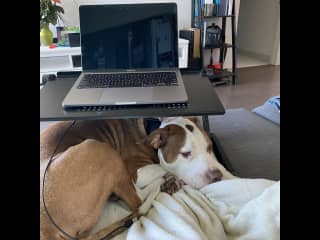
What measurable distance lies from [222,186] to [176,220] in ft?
0.84

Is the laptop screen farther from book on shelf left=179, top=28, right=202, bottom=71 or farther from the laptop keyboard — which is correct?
book on shelf left=179, top=28, right=202, bottom=71

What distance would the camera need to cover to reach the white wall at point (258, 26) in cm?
435

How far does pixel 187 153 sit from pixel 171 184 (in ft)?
0.49

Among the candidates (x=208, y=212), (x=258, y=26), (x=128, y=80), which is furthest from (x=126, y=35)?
(x=258, y=26)

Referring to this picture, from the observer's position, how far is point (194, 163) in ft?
3.60

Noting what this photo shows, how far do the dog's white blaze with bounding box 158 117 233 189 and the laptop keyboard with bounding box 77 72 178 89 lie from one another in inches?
8.1

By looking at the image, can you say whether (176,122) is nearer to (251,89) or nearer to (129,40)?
(129,40)

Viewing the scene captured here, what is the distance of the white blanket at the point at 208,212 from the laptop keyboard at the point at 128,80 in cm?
38

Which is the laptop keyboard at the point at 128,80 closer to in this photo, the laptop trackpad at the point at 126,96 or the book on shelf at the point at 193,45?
the laptop trackpad at the point at 126,96

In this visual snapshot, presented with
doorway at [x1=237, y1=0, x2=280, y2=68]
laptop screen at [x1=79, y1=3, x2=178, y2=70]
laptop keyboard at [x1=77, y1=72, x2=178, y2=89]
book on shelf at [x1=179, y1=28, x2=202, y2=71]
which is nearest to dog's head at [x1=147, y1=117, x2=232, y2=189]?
laptop keyboard at [x1=77, y1=72, x2=178, y2=89]

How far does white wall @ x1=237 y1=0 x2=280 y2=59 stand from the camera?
14.3 ft

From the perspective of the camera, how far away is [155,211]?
895mm
